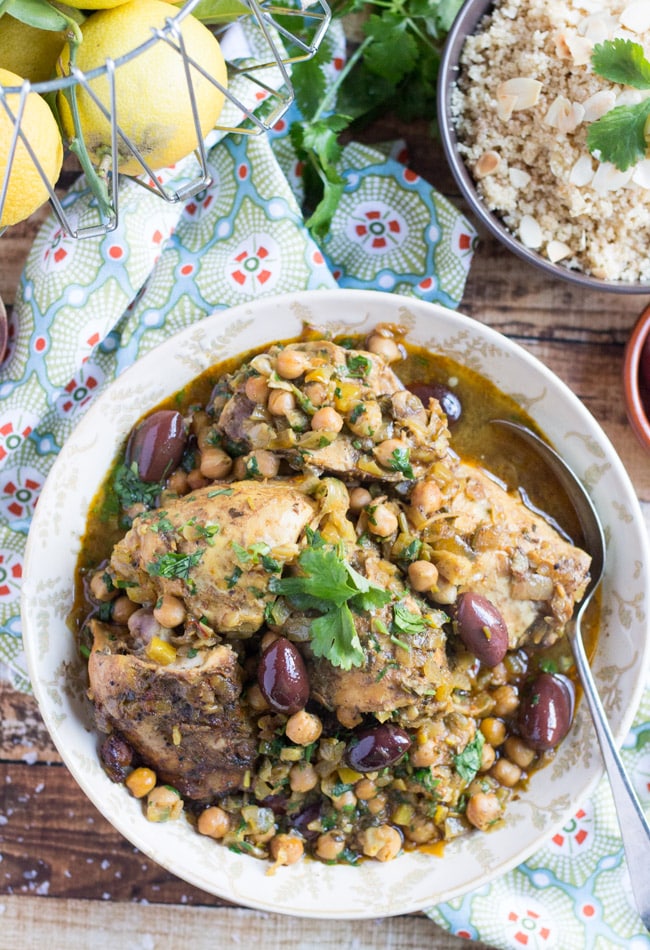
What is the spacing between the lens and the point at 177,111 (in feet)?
9.71

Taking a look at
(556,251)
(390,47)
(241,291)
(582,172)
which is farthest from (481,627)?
(390,47)

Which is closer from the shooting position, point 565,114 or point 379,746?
point 379,746

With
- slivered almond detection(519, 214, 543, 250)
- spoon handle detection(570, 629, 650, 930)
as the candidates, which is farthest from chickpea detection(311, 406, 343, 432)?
spoon handle detection(570, 629, 650, 930)

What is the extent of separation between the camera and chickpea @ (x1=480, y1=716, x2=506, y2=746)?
3461 millimetres

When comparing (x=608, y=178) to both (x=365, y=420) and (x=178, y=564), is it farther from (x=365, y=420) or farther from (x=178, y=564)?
(x=178, y=564)

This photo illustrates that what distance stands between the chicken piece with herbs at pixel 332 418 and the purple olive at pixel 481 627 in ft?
1.62

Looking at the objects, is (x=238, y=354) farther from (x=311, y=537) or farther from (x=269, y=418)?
(x=311, y=537)

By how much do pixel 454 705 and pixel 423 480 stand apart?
84cm

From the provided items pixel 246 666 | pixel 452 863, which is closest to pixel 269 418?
pixel 246 666

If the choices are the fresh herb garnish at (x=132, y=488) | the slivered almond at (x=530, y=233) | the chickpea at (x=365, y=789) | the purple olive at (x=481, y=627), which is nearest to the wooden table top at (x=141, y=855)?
the slivered almond at (x=530, y=233)

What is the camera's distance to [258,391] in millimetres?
3201

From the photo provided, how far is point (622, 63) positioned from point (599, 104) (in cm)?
16

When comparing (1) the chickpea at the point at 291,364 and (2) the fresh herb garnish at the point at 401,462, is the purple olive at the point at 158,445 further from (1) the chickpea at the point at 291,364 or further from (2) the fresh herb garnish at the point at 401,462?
(2) the fresh herb garnish at the point at 401,462

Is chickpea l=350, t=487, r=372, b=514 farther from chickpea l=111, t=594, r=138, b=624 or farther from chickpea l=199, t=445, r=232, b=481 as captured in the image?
chickpea l=111, t=594, r=138, b=624
